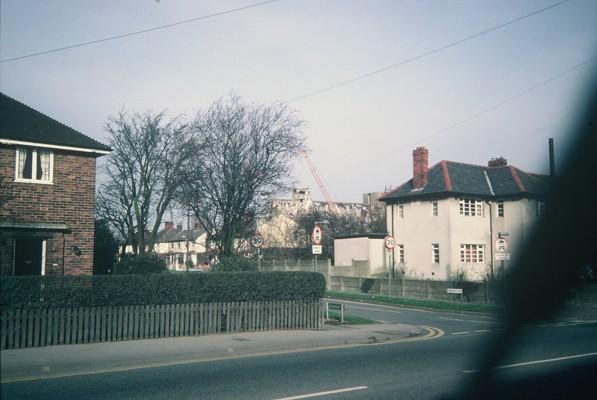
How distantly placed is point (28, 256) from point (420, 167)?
30.3 metres

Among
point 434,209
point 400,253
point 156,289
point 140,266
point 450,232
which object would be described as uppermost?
point 434,209

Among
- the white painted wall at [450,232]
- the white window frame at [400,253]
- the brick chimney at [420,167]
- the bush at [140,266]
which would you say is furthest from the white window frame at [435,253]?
the bush at [140,266]

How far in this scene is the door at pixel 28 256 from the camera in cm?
1742

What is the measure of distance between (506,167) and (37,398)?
40581mm

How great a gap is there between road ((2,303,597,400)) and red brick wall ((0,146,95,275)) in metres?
9.72

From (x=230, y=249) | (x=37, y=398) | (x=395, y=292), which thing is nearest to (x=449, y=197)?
(x=395, y=292)

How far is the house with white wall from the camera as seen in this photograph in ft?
126

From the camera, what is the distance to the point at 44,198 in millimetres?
17781

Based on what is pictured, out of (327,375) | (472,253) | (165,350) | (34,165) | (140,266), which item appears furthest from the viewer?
(472,253)

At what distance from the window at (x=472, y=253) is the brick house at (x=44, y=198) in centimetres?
2838

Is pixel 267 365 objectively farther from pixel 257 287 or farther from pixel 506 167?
pixel 506 167

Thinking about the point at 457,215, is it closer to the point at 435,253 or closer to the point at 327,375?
the point at 435,253

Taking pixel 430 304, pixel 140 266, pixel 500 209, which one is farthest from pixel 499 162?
pixel 140 266

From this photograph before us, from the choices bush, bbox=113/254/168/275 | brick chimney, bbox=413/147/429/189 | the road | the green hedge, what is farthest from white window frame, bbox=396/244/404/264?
the road
